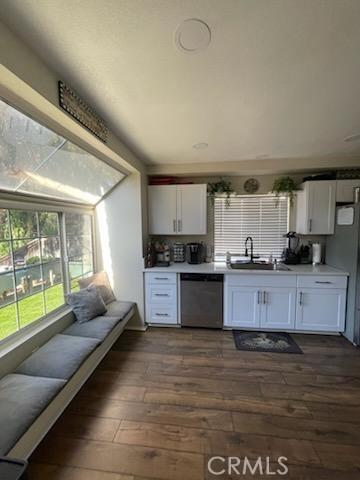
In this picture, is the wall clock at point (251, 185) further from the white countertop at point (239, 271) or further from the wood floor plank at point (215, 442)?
the wood floor plank at point (215, 442)

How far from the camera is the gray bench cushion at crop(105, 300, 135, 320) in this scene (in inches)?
110

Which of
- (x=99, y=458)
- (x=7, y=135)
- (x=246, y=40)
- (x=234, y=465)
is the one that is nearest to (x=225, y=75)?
(x=246, y=40)

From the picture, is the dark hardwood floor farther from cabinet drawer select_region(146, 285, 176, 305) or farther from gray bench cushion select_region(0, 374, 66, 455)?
cabinet drawer select_region(146, 285, 176, 305)

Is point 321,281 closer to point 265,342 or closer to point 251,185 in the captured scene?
point 265,342

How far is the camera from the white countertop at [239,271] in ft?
9.73

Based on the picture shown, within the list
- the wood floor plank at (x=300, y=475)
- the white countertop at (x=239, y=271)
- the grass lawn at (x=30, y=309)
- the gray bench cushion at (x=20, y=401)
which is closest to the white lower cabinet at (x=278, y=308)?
the white countertop at (x=239, y=271)

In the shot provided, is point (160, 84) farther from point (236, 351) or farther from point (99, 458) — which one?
point (236, 351)

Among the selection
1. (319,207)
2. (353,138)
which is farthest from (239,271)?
(353,138)

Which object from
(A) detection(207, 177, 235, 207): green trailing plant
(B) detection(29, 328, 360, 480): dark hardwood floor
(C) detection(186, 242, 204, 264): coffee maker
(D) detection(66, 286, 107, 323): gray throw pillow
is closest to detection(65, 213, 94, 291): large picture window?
(D) detection(66, 286, 107, 323): gray throw pillow

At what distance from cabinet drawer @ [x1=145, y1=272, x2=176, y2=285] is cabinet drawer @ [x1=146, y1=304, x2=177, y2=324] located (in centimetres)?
37

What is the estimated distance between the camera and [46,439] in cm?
160

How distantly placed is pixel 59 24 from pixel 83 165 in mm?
1385

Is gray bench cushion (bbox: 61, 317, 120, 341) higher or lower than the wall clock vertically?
lower

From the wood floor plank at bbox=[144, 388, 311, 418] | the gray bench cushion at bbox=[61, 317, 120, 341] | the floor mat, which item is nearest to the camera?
the wood floor plank at bbox=[144, 388, 311, 418]
